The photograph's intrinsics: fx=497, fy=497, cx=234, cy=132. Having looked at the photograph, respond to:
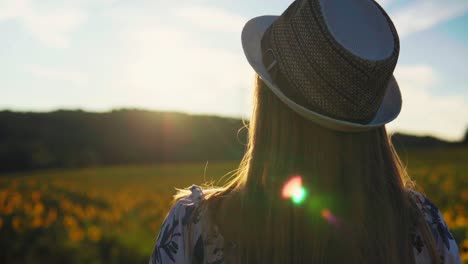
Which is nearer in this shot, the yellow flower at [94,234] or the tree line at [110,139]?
the yellow flower at [94,234]

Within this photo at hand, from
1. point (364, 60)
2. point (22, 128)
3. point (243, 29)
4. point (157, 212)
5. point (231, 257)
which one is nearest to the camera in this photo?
point (364, 60)

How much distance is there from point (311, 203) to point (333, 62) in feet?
1.46

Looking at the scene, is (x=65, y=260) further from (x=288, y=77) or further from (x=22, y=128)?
(x=22, y=128)

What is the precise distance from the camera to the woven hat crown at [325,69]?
5.01 ft

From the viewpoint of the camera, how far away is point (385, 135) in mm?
1705

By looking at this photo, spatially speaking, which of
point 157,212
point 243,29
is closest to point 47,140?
point 157,212

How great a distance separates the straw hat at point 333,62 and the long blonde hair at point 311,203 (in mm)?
68

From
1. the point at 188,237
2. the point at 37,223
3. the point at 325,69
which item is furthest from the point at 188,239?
the point at 37,223

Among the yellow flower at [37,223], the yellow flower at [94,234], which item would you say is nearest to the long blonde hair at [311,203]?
the yellow flower at [94,234]

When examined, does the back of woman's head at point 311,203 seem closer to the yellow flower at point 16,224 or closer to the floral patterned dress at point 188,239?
the floral patterned dress at point 188,239

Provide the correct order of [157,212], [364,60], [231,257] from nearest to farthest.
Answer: [364,60]
[231,257]
[157,212]

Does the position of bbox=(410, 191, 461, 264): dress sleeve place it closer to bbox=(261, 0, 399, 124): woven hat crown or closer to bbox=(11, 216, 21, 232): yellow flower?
bbox=(261, 0, 399, 124): woven hat crown

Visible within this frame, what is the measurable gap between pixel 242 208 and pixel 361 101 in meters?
0.51

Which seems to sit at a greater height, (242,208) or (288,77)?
(288,77)
